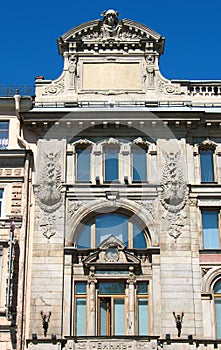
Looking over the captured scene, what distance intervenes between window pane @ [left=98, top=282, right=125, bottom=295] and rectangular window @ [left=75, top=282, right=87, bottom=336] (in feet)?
2.81

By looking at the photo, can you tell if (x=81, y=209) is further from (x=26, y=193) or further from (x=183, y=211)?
(x=183, y=211)

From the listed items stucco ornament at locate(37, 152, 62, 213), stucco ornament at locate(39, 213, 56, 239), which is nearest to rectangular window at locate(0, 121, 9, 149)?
stucco ornament at locate(37, 152, 62, 213)

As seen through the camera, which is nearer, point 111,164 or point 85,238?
point 85,238

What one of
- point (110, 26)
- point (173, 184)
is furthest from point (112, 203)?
point (110, 26)

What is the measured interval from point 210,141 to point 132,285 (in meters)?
8.72

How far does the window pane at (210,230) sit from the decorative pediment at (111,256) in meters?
3.71

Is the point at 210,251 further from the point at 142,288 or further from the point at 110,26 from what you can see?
the point at 110,26

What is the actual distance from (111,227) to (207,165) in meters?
6.09

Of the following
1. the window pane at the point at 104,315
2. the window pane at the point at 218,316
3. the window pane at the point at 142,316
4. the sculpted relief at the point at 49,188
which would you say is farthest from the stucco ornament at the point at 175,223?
the sculpted relief at the point at 49,188

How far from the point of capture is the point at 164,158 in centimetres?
3134

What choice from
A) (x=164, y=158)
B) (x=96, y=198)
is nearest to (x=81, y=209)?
(x=96, y=198)

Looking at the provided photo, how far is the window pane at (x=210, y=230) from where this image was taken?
30.2m

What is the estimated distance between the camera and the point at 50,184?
30.6m

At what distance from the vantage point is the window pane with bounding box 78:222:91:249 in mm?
29953
